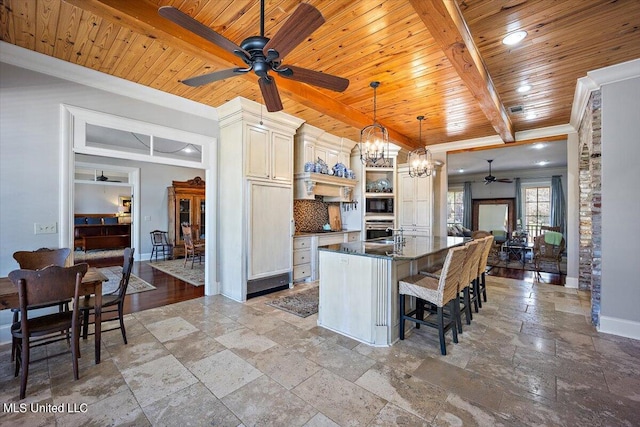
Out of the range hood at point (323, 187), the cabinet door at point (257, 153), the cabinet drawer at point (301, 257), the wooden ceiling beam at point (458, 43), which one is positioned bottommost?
the cabinet drawer at point (301, 257)

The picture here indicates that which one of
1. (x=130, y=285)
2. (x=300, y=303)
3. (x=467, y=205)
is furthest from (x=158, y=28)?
(x=467, y=205)

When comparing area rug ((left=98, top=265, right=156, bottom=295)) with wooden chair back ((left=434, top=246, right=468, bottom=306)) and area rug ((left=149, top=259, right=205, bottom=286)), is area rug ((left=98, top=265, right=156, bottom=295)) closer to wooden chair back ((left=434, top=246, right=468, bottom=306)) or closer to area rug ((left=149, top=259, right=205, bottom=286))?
area rug ((left=149, top=259, right=205, bottom=286))

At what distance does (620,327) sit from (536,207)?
8053 mm

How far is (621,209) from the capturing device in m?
2.92

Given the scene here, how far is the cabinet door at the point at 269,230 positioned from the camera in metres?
4.00

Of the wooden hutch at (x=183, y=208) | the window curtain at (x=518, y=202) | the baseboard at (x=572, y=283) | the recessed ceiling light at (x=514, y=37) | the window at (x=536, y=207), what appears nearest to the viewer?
the recessed ceiling light at (x=514, y=37)

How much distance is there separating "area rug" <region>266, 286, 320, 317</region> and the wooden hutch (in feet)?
13.5

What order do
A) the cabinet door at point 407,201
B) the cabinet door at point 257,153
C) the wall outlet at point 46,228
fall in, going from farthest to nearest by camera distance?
the cabinet door at point 407,201
the cabinet door at point 257,153
the wall outlet at point 46,228

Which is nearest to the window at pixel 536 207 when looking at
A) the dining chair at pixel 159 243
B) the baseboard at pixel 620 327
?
the baseboard at pixel 620 327

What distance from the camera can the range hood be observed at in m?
4.98

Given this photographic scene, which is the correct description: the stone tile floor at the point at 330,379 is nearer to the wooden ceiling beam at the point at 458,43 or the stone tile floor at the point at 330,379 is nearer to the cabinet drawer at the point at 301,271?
the cabinet drawer at the point at 301,271

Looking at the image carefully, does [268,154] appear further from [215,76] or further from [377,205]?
[377,205]

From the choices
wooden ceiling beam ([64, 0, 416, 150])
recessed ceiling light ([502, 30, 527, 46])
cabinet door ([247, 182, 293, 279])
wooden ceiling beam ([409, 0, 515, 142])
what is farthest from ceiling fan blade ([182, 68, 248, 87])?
recessed ceiling light ([502, 30, 527, 46])

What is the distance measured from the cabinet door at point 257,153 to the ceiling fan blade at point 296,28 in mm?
2290
